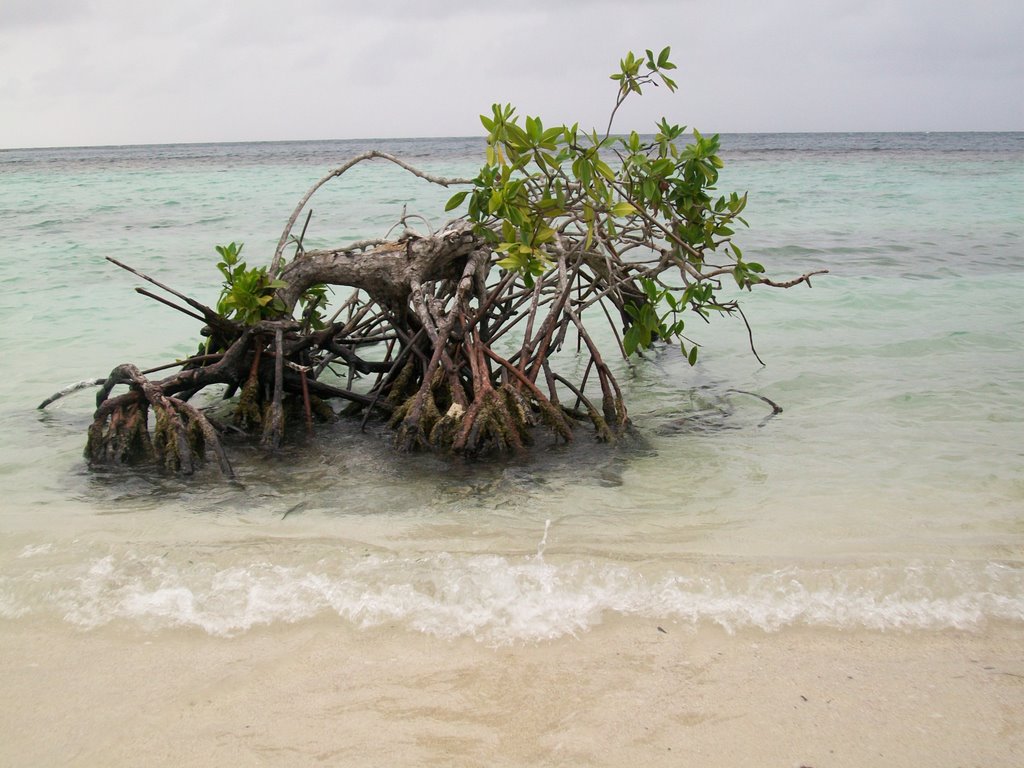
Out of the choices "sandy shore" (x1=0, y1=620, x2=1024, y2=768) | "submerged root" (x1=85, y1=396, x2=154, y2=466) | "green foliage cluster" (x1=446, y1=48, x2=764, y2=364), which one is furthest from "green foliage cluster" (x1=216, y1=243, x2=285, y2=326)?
"sandy shore" (x1=0, y1=620, x2=1024, y2=768)

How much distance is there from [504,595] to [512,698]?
1.69 ft

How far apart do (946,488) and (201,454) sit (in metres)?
3.28

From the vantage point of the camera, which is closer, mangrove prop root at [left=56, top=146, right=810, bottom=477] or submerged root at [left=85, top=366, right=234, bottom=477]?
submerged root at [left=85, top=366, right=234, bottom=477]

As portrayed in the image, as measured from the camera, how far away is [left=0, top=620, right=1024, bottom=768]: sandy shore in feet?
7.04

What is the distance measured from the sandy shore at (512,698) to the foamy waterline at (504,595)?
0.07m

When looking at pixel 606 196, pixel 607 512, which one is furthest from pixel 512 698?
pixel 606 196

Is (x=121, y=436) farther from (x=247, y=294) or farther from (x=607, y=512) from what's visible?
(x=607, y=512)

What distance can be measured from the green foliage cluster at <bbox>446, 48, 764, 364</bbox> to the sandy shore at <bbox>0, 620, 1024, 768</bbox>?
65.3 inches

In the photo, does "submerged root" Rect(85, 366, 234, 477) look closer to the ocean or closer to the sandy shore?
the ocean

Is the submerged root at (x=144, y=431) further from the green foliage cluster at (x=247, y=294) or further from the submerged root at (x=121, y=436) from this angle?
the green foliage cluster at (x=247, y=294)

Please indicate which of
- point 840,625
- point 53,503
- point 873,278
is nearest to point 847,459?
point 840,625

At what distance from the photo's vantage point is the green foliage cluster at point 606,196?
356 centimetres

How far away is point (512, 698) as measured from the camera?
235 cm

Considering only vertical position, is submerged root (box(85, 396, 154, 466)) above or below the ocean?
above
